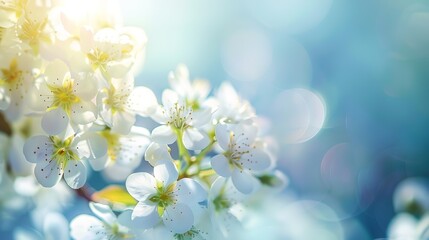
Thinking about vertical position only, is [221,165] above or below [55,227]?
above

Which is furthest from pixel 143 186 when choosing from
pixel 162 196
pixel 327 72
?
pixel 327 72

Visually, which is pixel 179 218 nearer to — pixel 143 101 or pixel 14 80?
pixel 143 101

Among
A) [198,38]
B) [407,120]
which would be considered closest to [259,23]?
[198,38]

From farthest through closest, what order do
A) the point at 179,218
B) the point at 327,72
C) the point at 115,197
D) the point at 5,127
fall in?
the point at 327,72
the point at 5,127
the point at 115,197
the point at 179,218

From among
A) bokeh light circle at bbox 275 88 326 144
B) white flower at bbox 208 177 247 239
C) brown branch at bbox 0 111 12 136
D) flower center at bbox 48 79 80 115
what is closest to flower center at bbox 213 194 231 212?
white flower at bbox 208 177 247 239

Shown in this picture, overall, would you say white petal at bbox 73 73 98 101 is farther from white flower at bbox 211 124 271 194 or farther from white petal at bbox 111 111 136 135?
white flower at bbox 211 124 271 194

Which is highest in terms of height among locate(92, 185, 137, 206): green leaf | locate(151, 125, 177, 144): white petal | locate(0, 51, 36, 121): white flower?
locate(151, 125, 177, 144): white petal

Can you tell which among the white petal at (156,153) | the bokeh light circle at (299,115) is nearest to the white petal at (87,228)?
the white petal at (156,153)

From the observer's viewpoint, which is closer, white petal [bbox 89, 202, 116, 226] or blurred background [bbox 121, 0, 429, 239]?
white petal [bbox 89, 202, 116, 226]
